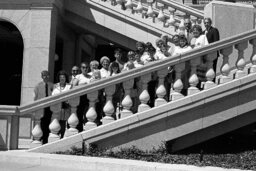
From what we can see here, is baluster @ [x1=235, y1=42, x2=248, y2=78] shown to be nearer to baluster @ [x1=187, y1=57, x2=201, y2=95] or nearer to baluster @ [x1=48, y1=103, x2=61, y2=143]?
baluster @ [x1=187, y1=57, x2=201, y2=95]

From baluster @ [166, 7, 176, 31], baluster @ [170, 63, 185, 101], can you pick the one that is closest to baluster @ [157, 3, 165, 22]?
baluster @ [166, 7, 176, 31]

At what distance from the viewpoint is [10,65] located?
779 inches

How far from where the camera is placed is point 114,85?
8.19m

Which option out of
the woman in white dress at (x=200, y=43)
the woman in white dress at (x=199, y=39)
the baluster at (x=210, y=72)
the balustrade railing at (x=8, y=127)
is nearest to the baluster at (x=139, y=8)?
the woman in white dress at (x=200, y=43)

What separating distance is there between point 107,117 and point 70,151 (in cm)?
92

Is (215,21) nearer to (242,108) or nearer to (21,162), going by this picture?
(242,108)

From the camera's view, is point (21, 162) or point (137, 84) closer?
point (21, 162)

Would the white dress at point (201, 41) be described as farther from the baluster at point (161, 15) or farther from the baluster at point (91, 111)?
the baluster at point (161, 15)

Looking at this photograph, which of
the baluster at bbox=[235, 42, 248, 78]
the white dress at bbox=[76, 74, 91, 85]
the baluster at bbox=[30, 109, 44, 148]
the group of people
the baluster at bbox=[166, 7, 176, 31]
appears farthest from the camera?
the baluster at bbox=[166, 7, 176, 31]

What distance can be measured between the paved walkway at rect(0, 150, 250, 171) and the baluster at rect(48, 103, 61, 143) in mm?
394

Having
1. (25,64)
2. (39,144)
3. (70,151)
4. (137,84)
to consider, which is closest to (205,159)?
(137,84)

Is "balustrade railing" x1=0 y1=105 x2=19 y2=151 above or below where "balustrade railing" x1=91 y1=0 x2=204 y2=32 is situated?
below

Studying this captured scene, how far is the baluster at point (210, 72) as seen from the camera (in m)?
8.36

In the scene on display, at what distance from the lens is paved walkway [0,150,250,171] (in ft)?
23.2
